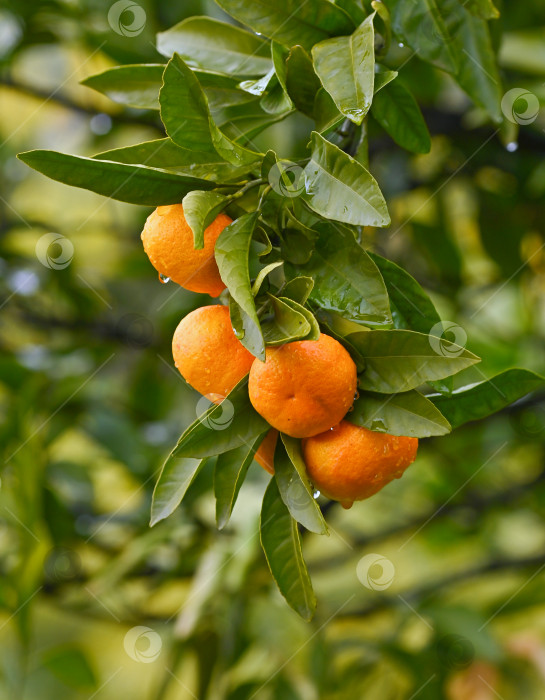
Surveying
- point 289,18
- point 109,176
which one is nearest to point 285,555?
point 109,176

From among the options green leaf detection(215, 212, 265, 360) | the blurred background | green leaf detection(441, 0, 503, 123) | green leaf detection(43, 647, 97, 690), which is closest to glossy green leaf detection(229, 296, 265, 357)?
green leaf detection(215, 212, 265, 360)

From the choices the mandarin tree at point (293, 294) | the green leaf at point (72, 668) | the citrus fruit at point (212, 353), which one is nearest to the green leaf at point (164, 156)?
the mandarin tree at point (293, 294)

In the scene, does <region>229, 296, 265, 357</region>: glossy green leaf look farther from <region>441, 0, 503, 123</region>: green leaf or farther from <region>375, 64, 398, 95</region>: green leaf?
<region>441, 0, 503, 123</region>: green leaf

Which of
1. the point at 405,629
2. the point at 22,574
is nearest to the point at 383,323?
the point at 22,574

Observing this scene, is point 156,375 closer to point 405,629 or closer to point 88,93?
point 88,93

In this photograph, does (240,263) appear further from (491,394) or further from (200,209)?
(491,394)

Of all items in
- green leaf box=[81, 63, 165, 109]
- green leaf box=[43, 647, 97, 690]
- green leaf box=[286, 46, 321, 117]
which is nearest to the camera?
green leaf box=[286, 46, 321, 117]
